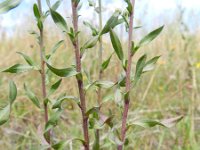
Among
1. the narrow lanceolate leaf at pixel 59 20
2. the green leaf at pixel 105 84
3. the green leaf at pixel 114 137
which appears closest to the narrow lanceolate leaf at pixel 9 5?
the narrow lanceolate leaf at pixel 59 20

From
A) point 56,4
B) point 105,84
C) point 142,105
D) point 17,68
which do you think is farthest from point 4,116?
point 142,105

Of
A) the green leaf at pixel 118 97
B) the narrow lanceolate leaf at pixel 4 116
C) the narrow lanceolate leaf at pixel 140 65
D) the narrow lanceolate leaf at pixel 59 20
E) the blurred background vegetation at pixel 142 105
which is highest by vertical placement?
the narrow lanceolate leaf at pixel 59 20

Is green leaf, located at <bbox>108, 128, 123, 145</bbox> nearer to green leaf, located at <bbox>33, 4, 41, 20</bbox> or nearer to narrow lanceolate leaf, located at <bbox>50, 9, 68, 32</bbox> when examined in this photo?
narrow lanceolate leaf, located at <bbox>50, 9, 68, 32</bbox>

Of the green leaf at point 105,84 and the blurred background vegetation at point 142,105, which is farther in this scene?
the blurred background vegetation at point 142,105

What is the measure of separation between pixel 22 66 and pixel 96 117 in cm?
27

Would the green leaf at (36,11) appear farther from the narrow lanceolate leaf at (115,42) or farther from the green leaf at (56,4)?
the narrow lanceolate leaf at (115,42)

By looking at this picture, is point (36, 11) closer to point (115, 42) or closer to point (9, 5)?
point (9, 5)

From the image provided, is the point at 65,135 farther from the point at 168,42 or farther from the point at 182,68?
the point at 168,42

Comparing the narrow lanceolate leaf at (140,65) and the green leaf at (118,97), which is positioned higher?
the narrow lanceolate leaf at (140,65)

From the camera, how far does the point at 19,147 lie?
2.71 metres

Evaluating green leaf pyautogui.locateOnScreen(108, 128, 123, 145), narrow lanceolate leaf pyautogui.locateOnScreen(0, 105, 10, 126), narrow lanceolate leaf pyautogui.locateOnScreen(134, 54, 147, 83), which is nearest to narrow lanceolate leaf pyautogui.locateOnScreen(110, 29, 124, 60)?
narrow lanceolate leaf pyautogui.locateOnScreen(134, 54, 147, 83)

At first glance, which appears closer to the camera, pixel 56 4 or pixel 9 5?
pixel 9 5

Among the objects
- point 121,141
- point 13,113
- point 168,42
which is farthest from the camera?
point 168,42

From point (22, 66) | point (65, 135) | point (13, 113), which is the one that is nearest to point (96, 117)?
point (22, 66)
